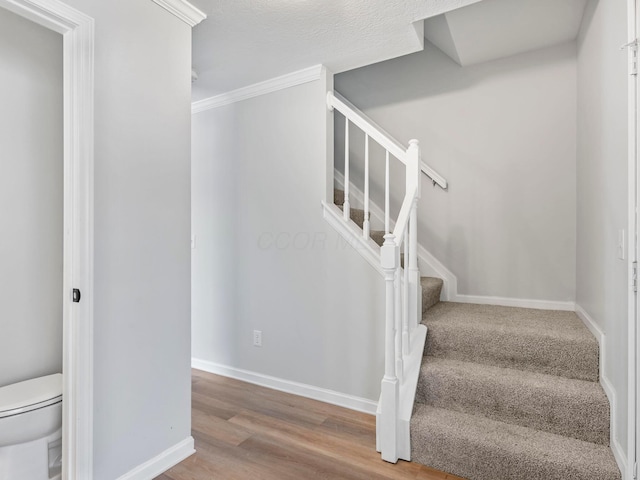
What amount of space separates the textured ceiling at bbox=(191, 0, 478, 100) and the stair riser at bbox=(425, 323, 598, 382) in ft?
6.10

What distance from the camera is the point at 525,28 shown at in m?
2.53

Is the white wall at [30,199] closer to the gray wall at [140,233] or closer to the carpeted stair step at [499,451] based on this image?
the gray wall at [140,233]

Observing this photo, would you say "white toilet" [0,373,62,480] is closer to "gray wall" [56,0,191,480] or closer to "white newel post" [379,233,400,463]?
"gray wall" [56,0,191,480]

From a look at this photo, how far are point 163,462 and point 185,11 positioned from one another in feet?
7.60

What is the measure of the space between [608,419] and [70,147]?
268 centimetres

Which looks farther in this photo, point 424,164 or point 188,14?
point 424,164

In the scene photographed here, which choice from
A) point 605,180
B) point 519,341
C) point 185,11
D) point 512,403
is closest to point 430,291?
point 519,341

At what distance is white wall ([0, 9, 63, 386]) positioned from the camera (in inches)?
67.6

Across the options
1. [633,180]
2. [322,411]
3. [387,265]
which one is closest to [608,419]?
[633,180]


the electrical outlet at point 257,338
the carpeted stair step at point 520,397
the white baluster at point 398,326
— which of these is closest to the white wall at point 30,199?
the electrical outlet at point 257,338

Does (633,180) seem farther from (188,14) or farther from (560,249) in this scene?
(188,14)

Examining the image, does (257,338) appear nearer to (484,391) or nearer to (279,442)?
(279,442)

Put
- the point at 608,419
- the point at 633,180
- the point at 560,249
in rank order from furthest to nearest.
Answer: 1. the point at 560,249
2. the point at 608,419
3. the point at 633,180

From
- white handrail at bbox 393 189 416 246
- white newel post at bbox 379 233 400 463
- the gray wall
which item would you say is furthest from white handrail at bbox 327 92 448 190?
the gray wall
